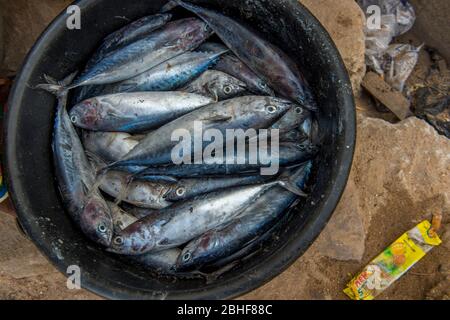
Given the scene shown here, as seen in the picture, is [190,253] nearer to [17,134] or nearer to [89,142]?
[89,142]

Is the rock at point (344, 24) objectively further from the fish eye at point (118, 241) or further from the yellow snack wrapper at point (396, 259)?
the fish eye at point (118, 241)

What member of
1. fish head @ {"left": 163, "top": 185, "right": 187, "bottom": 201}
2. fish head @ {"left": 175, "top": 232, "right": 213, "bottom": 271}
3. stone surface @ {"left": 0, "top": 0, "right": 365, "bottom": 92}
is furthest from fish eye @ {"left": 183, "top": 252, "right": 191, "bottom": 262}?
stone surface @ {"left": 0, "top": 0, "right": 365, "bottom": 92}

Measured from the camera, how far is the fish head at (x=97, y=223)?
234cm

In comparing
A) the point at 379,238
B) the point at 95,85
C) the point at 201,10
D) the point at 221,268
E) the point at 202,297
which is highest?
the point at 201,10

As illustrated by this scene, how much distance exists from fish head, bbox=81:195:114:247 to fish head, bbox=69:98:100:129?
43cm

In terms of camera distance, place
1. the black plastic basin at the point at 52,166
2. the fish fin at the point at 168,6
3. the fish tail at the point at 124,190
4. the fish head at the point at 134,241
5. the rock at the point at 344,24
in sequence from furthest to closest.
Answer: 1. the rock at the point at 344,24
2. the fish fin at the point at 168,6
3. the fish tail at the point at 124,190
4. the fish head at the point at 134,241
5. the black plastic basin at the point at 52,166

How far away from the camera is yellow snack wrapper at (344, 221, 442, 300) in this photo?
2.87 meters

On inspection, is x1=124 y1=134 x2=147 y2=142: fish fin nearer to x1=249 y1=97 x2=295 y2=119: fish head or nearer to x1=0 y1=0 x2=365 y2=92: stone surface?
x1=249 y1=97 x2=295 y2=119: fish head

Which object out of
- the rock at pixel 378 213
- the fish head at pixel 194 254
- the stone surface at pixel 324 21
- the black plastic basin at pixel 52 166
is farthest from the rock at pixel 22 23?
the rock at pixel 378 213

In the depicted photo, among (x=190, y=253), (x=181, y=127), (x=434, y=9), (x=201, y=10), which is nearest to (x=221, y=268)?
(x=190, y=253)

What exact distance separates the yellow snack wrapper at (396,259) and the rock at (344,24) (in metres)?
1.23

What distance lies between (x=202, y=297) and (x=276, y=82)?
125cm

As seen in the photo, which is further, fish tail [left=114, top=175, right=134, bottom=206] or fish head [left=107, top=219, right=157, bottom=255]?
fish tail [left=114, top=175, right=134, bottom=206]

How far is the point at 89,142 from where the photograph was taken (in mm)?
2520
